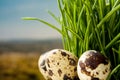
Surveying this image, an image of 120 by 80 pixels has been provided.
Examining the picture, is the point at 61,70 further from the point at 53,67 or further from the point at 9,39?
the point at 9,39

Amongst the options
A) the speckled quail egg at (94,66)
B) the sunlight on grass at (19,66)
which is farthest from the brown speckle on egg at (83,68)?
the sunlight on grass at (19,66)

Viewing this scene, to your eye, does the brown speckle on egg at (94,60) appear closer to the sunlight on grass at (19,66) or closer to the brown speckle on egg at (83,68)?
the brown speckle on egg at (83,68)

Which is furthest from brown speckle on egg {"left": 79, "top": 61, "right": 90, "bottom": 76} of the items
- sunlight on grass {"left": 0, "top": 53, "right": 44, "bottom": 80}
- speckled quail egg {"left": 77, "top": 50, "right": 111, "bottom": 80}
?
sunlight on grass {"left": 0, "top": 53, "right": 44, "bottom": 80}

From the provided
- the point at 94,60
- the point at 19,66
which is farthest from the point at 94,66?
the point at 19,66

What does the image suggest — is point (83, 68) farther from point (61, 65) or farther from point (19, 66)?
point (19, 66)

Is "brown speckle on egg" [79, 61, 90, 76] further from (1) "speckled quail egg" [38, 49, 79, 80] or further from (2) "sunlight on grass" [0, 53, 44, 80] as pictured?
(2) "sunlight on grass" [0, 53, 44, 80]
